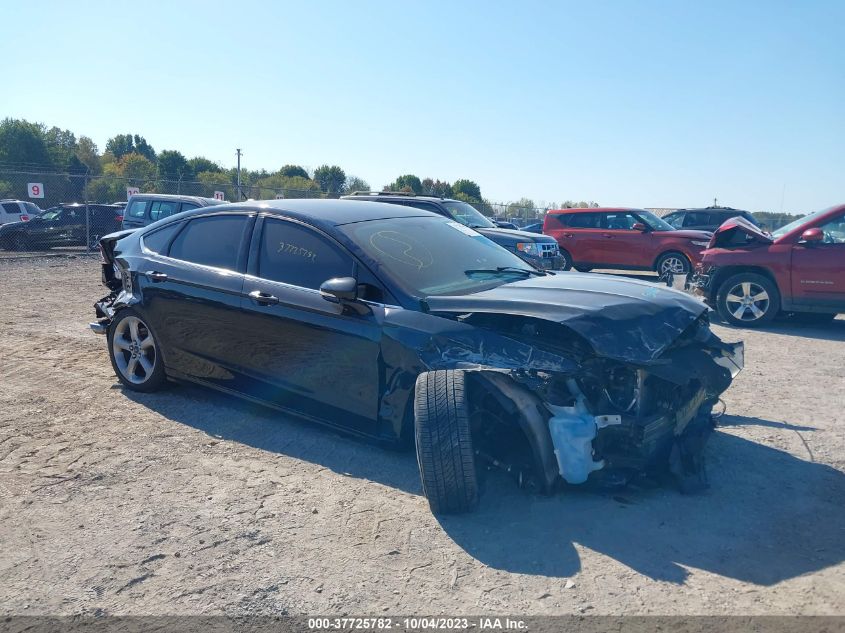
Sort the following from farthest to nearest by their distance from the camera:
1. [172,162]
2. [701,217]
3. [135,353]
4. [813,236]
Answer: [172,162] < [701,217] < [813,236] < [135,353]

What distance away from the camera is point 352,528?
11.4ft

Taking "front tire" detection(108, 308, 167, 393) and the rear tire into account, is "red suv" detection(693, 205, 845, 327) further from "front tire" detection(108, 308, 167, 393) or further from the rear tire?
"front tire" detection(108, 308, 167, 393)

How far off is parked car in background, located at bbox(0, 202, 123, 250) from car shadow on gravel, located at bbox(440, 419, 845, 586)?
20332mm

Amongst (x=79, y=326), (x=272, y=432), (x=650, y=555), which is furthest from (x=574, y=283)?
(x=79, y=326)

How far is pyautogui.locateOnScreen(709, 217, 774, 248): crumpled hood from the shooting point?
9430 millimetres

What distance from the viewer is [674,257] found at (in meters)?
15.1

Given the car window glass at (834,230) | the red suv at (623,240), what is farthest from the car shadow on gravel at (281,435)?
the red suv at (623,240)

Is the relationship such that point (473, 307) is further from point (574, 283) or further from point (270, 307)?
point (270, 307)

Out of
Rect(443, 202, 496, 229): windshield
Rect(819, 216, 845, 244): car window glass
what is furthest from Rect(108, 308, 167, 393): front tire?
Rect(443, 202, 496, 229): windshield

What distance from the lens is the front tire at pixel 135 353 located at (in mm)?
5582

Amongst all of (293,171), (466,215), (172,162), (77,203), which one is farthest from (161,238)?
(172,162)

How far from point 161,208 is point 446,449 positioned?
559 inches

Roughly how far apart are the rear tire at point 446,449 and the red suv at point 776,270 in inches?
289

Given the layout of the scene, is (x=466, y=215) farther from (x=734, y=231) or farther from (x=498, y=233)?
(x=734, y=231)
